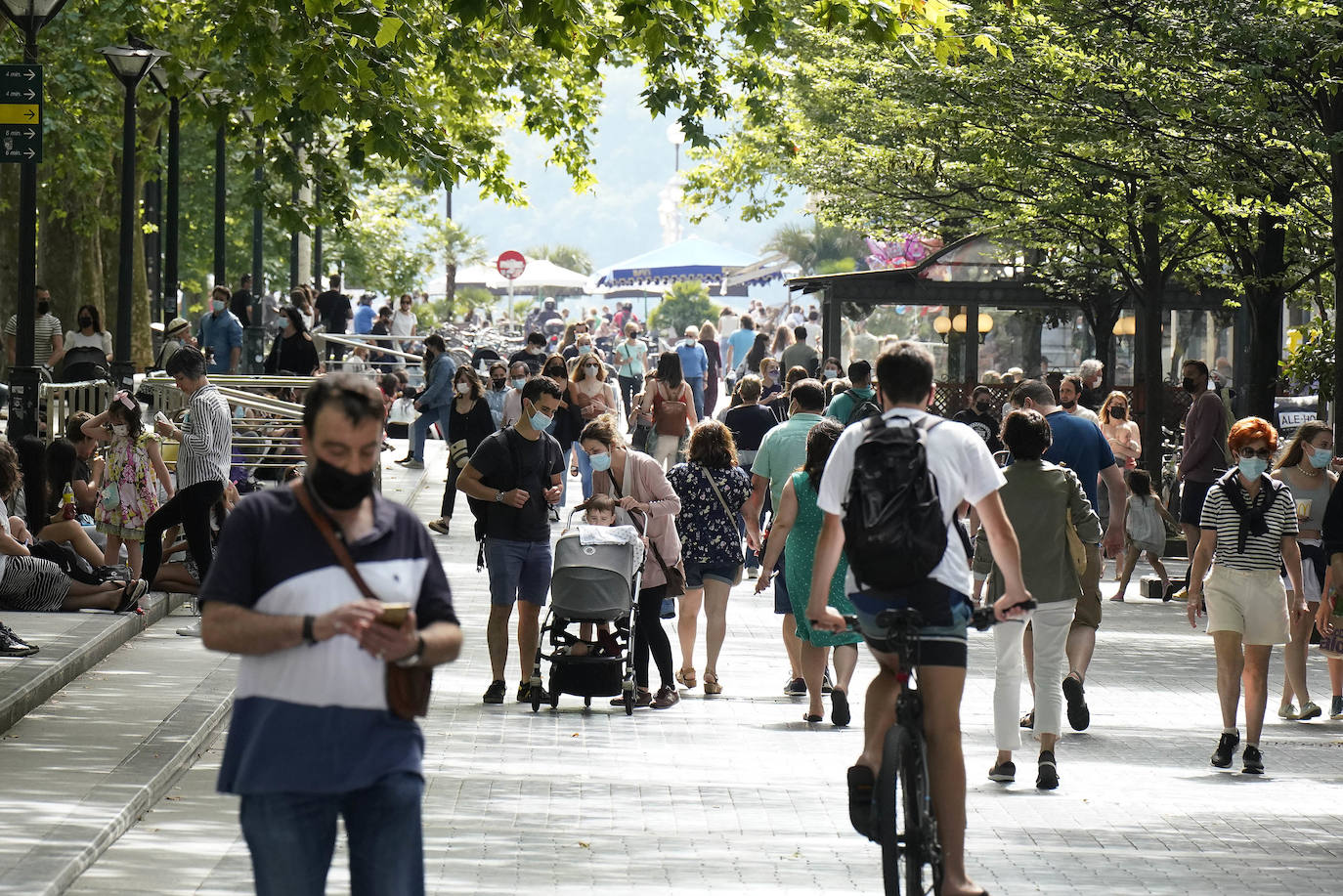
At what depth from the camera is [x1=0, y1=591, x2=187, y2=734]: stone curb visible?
32.9ft

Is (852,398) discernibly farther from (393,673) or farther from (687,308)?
(687,308)

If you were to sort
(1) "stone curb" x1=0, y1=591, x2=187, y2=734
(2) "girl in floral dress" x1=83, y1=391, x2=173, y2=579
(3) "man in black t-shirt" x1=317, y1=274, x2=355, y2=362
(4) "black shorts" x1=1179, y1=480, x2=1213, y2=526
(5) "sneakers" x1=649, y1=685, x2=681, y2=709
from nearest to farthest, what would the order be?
1. (1) "stone curb" x1=0, y1=591, x2=187, y2=734
2. (5) "sneakers" x1=649, y1=685, x2=681, y2=709
3. (2) "girl in floral dress" x1=83, y1=391, x2=173, y2=579
4. (4) "black shorts" x1=1179, y1=480, x2=1213, y2=526
5. (3) "man in black t-shirt" x1=317, y1=274, x2=355, y2=362

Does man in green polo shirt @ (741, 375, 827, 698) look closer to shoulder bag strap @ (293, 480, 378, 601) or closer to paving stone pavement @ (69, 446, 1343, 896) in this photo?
paving stone pavement @ (69, 446, 1343, 896)

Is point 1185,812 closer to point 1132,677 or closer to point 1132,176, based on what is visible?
point 1132,677

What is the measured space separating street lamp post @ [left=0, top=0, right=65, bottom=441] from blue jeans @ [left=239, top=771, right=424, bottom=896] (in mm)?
11044

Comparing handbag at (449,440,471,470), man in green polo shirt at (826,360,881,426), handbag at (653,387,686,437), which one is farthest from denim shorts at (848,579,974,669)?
handbag at (653,387,686,437)

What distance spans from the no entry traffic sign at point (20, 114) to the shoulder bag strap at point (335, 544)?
9.84 metres

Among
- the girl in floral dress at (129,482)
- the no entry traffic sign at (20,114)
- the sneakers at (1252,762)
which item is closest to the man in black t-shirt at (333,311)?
the girl in floral dress at (129,482)

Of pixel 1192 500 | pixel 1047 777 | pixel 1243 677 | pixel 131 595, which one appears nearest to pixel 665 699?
pixel 1047 777

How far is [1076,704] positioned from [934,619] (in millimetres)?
4718

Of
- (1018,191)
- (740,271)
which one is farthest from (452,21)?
(740,271)

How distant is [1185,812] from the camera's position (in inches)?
343

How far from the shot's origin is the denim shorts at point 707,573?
40.5 feet

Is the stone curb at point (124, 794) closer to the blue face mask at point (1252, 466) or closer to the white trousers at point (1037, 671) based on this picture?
the white trousers at point (1037, 671)
